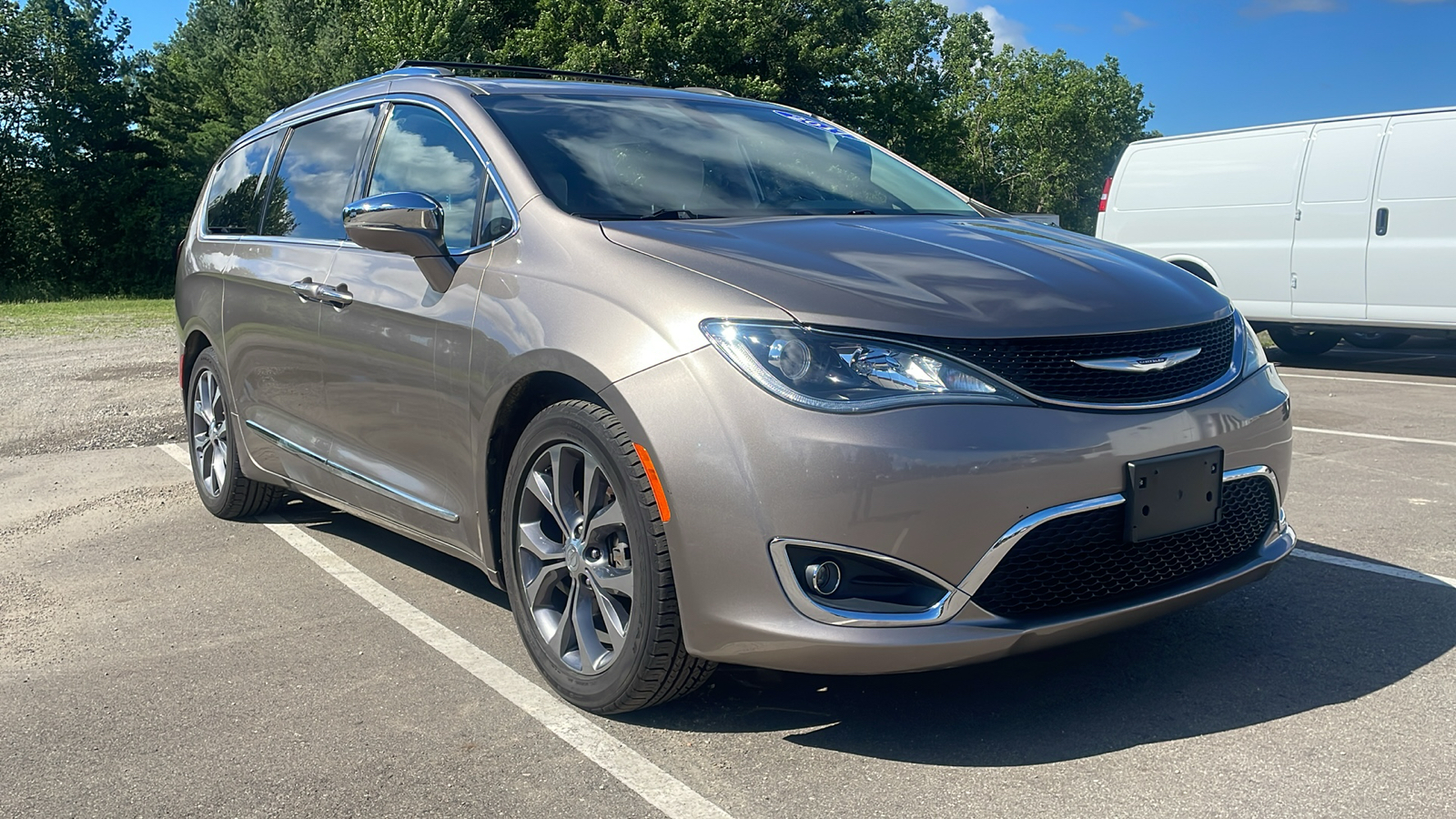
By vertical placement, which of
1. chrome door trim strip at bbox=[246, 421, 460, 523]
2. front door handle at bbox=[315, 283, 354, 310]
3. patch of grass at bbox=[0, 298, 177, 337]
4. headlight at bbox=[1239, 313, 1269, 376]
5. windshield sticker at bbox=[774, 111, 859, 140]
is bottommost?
patch of grass at bbox=[0, 298, 177, 337]

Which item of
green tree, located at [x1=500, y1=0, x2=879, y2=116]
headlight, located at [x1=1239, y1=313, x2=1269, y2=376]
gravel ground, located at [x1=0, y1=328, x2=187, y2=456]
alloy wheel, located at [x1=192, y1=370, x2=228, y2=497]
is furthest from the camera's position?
green tree, located at [x1=500, y1=0, x2=879, y2=116]

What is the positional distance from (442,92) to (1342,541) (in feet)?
12.1

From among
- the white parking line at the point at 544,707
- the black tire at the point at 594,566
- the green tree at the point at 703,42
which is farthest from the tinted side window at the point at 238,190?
the green tree at the point at 703,42

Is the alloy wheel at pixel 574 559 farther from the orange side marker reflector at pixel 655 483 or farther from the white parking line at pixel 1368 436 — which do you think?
the white parking line at pixel 1368 436

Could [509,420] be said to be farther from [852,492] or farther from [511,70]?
[511,70]

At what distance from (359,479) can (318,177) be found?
126cm

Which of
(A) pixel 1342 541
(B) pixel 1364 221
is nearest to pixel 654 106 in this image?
(A) pixel 1342 541

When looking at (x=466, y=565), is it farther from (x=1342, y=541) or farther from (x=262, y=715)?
(x=1342, y=541)

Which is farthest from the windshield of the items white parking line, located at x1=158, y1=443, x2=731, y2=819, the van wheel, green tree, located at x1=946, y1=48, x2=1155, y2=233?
green tree, located at x1=946, y1=48, x2=1155, y2=233

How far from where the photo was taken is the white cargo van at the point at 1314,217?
32.9 ft

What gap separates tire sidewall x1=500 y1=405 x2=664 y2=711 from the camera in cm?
294

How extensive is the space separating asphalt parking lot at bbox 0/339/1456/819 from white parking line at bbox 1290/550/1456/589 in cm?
1

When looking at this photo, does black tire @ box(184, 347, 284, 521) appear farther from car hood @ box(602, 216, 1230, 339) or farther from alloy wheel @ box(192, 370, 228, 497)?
car hood @ box(602, 216, 1230, 339)

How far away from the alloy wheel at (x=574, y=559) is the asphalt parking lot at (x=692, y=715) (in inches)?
7.5
